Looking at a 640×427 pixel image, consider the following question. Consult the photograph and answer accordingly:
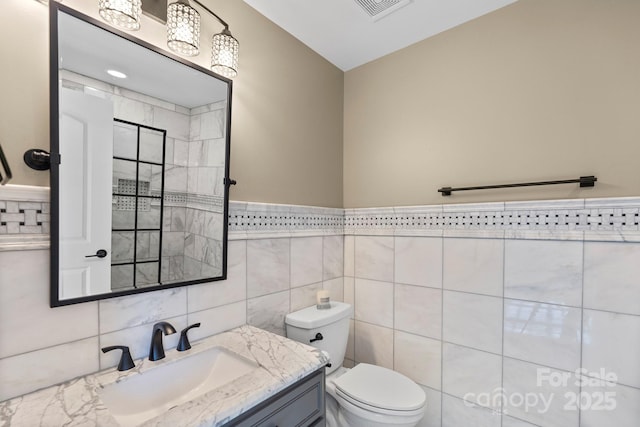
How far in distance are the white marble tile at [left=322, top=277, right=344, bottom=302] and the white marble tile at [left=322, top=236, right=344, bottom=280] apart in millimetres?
30

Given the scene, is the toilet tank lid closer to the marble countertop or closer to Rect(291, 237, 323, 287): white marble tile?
Rect(291, 237, 323, 287): white marble tile

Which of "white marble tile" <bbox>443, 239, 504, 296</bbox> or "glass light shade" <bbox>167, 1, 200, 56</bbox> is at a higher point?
"glass light shade" <bbox>167, 1, 200, 56</bbox>

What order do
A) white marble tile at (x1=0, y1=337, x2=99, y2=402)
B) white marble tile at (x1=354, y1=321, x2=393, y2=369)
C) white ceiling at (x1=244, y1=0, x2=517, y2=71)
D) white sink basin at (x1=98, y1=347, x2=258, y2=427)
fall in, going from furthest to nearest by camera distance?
white marble tile at (x1=354, y1=321, x2=393, y2=369) → white ceiling at (x1=244, y1=0, x2=517, y2=71) → white sink basin at (x1=98, y1=347, x2=258, y2=427) → white marble tile at (x1=0, y1=337, x2=99, y2=402)

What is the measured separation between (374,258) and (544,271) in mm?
884

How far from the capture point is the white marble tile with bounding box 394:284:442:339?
1692 mm

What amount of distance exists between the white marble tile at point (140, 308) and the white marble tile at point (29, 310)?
8 cm

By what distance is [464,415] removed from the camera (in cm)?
159

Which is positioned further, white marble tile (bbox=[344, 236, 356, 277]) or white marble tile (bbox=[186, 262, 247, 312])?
white marble tile (bbox=[344, 236, 356, 277])

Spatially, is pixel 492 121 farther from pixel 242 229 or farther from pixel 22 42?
pixel 22 42

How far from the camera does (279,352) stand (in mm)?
1146

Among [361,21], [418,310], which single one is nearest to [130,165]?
[361,21]

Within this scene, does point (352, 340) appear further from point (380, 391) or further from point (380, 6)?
point (380, 6)

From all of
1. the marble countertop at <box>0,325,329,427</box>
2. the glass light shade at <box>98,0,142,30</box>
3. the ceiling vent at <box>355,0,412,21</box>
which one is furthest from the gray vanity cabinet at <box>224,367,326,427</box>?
the ceiling vent at <box>355,0,412,21</box>

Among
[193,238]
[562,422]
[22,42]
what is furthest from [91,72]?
[562,422]
